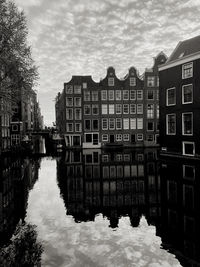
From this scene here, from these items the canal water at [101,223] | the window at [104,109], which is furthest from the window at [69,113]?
the canal water at [101,223]

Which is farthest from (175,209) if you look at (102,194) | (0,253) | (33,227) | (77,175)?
(77,175)

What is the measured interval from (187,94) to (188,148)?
7235 mm

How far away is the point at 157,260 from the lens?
599cm

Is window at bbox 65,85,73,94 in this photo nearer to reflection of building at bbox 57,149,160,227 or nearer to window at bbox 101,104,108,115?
window at bbox 101,104,108,115

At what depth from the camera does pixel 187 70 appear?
92.1 feet

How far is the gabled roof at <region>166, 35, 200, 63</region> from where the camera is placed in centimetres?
2916

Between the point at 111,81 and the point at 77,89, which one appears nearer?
the point at 77,89

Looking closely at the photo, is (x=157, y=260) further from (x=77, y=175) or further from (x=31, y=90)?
(x=31, y=90)

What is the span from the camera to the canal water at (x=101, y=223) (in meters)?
6.11

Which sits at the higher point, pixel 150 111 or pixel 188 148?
pixel 150 111

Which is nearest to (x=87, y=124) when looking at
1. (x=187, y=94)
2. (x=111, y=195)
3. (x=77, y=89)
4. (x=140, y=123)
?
(x=77, y=89)

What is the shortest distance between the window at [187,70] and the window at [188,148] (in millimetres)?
9028

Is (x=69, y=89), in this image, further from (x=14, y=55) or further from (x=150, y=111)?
(x=14, y=55)

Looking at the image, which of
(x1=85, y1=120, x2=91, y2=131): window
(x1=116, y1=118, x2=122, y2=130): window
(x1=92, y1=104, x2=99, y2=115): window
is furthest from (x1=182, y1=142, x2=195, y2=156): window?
(x1=85, y1=120, x2=91, y2=131): window
